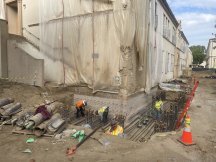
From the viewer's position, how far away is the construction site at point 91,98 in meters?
5.12

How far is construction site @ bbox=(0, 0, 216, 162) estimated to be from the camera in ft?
16.8

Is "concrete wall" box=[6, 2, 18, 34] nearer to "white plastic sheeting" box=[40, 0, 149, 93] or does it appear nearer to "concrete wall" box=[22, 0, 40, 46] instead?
"concrete wall" box=[22, 0, 40, 46]

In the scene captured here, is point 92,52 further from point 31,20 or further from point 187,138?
point 31,20

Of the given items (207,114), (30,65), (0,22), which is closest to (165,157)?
(207,114)

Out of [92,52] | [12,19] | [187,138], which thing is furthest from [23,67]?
[187,138]

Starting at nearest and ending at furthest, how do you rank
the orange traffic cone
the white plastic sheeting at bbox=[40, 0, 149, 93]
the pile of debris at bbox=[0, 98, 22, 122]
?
the orange traffic cone
the pile of debris at bbox=[0, 98, 22, 122]
the white plastic sheeting at bbox=[40, 0, 149, 93]

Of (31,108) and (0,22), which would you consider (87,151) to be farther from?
(0,22)

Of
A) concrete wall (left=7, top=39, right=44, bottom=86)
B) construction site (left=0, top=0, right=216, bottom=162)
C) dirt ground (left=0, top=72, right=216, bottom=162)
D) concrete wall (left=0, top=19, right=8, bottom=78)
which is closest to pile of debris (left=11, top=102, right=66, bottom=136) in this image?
construction site (left=0, top=0, right=216, bottom=162)

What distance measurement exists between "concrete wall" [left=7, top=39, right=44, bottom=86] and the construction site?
0.16ft

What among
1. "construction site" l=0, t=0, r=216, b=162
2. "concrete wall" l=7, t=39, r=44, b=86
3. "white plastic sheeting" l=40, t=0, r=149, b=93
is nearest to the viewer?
"construction site" l=0, t=0, r=216, b=162

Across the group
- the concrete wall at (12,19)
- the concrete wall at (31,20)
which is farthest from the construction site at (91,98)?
the concrete wall at (12,19)

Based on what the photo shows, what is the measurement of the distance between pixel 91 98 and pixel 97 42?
240 cm

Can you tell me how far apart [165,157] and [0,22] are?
402 inches

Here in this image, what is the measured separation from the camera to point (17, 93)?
912cm
